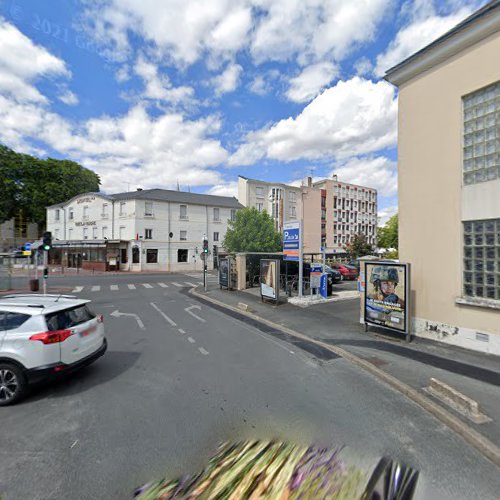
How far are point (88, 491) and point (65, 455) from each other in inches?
28.9

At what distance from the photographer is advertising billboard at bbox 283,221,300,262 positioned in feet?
42.6

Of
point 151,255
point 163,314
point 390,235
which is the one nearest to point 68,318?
point 163,314

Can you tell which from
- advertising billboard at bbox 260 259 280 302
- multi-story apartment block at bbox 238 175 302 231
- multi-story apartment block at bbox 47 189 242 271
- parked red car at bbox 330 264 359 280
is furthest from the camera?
multi-story apartment block at bbox 238 175 302 231

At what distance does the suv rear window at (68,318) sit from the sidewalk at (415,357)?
5.82 metres

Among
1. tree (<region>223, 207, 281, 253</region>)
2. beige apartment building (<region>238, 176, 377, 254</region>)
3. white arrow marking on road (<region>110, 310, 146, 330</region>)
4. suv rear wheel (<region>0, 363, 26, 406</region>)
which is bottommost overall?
white arrow marking on road (<region>110, 310, 146, 330</region>)

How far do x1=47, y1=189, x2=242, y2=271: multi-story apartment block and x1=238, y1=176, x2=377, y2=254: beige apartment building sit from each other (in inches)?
323

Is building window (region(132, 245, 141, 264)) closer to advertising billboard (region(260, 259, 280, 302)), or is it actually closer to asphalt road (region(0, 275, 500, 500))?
advertising billboard (region(260, 259, 280, 302))

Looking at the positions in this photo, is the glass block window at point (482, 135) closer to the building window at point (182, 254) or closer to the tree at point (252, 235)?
the tree at point (252, 235)

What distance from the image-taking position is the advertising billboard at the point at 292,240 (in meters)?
13.0

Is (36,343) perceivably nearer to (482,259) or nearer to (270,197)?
(482,259)

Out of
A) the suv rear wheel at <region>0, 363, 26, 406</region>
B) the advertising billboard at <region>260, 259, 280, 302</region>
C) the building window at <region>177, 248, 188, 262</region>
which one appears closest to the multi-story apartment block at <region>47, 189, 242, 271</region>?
the building window at <region>177, 248, 188, 262</region>

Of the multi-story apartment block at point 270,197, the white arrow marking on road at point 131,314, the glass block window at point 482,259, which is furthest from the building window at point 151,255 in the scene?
the glass block window at point 482,259

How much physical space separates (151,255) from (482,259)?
32337 mm

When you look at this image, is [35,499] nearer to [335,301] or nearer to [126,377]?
[126,377]
